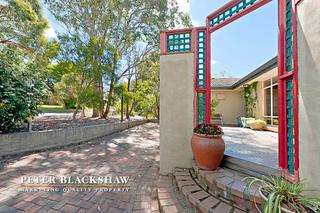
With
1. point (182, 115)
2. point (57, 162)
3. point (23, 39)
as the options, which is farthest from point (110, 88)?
point (182, 115)

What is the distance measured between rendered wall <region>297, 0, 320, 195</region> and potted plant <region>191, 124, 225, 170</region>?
41.6 inches

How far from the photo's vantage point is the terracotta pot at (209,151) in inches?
102

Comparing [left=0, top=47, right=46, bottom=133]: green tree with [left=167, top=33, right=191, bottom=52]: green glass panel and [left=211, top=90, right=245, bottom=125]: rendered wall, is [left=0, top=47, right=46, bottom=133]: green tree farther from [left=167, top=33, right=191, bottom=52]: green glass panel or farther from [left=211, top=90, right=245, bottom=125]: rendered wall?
[left=211, top=90, right=245, bottom=125]: rendered wall

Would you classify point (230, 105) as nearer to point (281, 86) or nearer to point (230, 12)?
point (230, 12)

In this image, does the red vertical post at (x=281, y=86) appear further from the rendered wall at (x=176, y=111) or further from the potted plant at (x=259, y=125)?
the potted plant at (x=259, y=125)

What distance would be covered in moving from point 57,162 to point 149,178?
2.48 m

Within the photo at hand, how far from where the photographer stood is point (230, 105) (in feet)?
37.8

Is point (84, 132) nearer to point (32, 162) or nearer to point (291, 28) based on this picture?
point (32, 162)

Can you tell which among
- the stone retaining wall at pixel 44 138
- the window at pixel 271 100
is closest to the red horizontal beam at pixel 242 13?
the stone retaining wall at pixel 44 138

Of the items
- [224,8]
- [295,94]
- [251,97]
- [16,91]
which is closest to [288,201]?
[295,94]

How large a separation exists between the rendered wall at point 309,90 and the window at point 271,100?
6675 millimetres

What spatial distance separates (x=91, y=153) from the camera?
16.0 feet

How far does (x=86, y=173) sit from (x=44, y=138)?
2.64 metres

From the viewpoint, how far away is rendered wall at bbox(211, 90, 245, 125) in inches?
446
